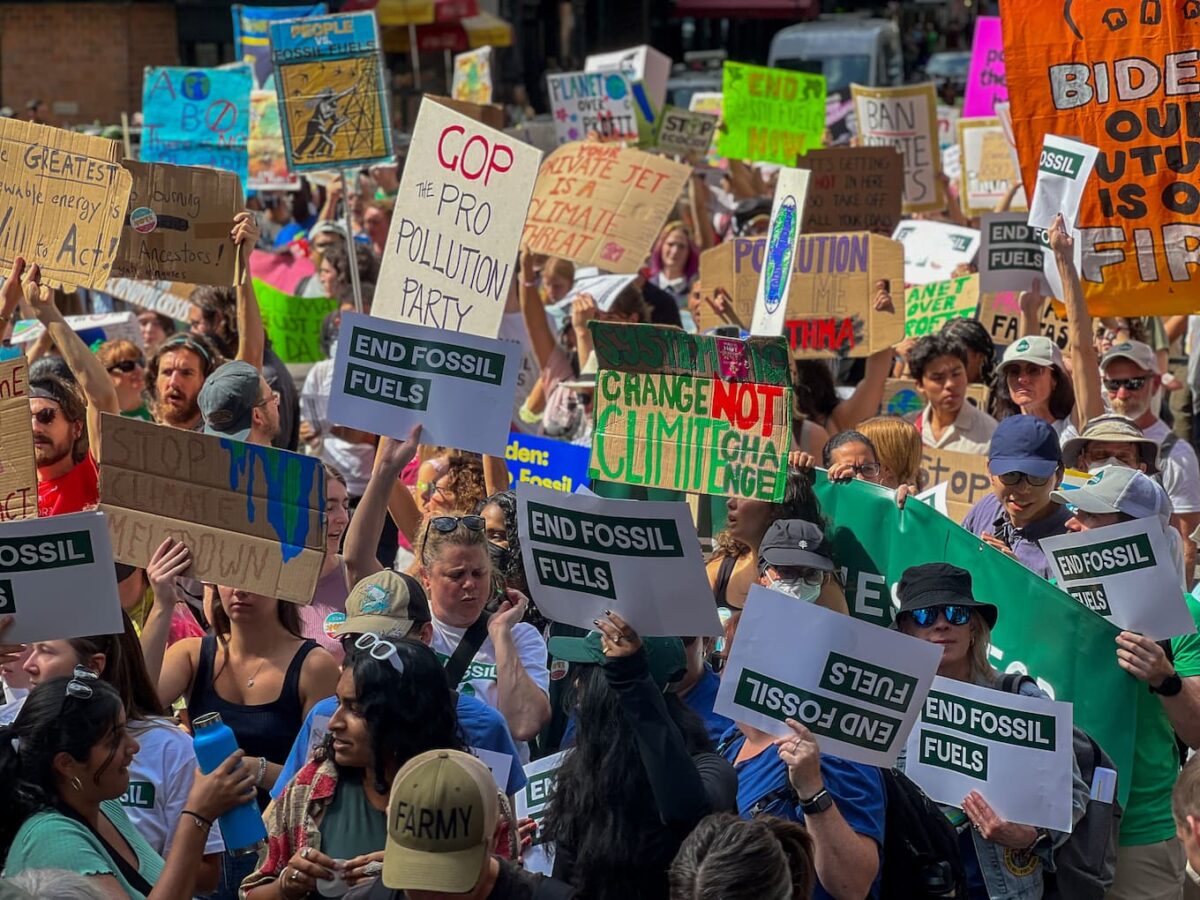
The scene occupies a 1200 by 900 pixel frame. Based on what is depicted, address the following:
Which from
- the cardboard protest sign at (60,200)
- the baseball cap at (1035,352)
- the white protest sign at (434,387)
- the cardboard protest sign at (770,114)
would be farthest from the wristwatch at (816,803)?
the cardboard protest sign at (770,114)

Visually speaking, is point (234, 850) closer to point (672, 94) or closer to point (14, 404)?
point (14, 404)

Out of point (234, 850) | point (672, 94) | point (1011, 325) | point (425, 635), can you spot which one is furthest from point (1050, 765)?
point (672, 94)

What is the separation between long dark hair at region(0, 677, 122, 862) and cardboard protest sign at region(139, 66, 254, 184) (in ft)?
32.5

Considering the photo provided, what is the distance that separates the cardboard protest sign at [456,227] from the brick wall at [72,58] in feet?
93.1

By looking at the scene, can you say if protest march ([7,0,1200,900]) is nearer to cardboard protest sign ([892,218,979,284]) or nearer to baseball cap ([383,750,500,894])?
baseball cap ([383,750,500,894])

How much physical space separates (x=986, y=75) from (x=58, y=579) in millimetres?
12222

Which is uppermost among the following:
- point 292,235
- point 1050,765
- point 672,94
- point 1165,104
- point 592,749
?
point 1165,104

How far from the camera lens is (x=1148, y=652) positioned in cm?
464

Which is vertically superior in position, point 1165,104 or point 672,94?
point 1165,104

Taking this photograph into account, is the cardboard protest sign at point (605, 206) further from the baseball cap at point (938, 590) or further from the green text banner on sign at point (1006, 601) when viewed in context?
the baseball cap at point (938, 590)

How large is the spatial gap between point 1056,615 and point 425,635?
1692 mm

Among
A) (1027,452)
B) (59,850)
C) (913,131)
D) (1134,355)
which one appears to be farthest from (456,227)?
(913,131)

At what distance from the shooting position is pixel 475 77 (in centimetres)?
1567

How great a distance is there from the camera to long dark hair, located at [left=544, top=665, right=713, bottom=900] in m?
3.69
